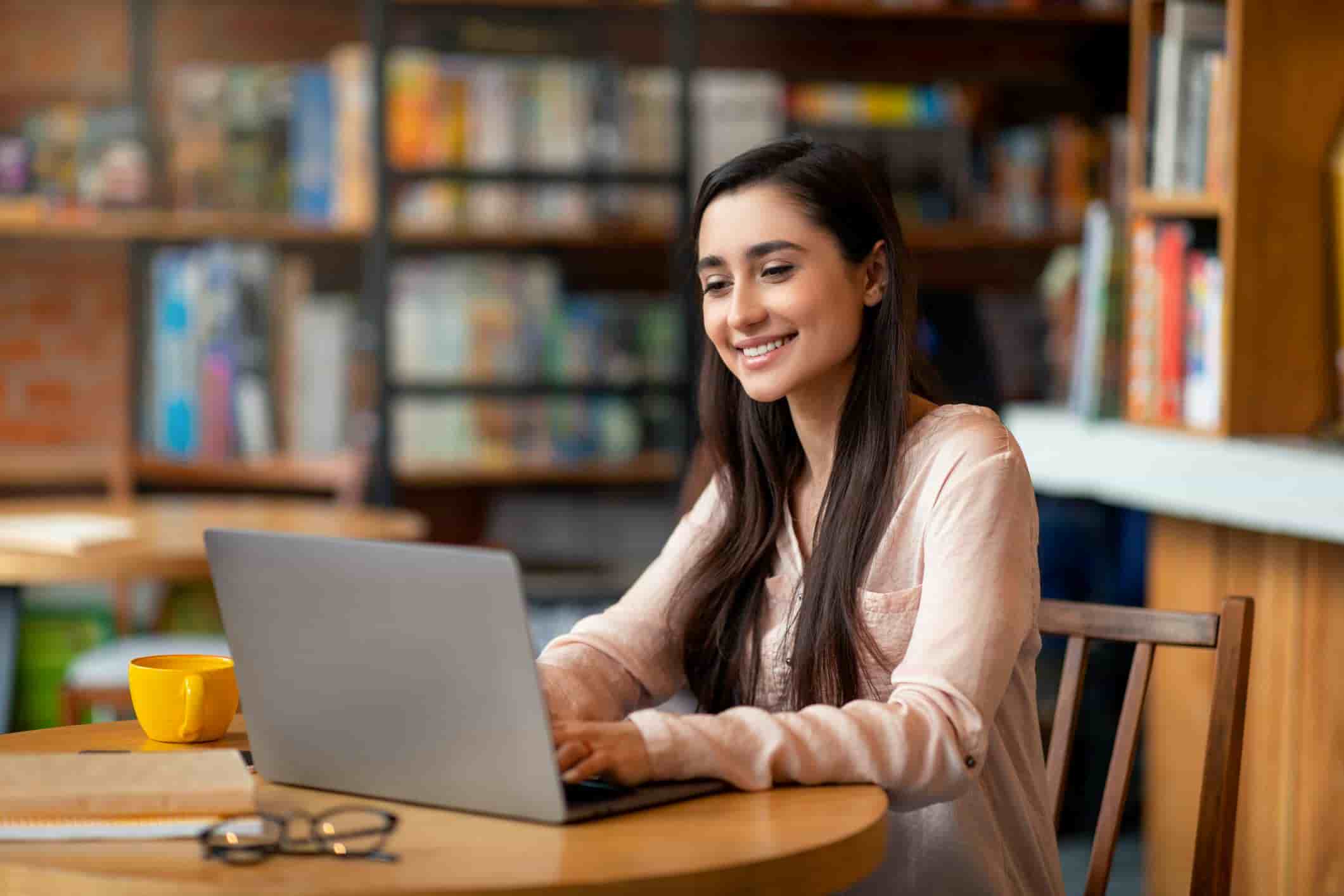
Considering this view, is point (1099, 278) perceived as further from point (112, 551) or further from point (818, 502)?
point (112, 551)

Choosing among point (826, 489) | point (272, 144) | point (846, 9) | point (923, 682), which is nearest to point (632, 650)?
point (826, 489)

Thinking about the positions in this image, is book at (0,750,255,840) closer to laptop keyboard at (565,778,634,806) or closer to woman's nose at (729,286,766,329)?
laptop keyboard at (565,778,634,806)

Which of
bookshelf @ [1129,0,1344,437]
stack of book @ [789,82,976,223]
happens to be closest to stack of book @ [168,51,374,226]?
stack of book @ [789,82,976,223]

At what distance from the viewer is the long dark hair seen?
153 cm

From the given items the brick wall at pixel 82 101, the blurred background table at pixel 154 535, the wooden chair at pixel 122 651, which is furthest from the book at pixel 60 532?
the brick wall at pixel 82 101

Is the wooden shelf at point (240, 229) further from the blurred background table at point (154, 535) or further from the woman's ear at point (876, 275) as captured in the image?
the woman's ear at point (876, 275)

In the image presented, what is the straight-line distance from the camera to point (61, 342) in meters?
4.21

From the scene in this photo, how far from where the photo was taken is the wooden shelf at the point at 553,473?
3928mm

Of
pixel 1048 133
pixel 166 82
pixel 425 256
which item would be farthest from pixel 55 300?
pixel 1048 133

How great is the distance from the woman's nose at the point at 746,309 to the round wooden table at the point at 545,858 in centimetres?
47

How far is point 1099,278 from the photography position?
2.88 metres

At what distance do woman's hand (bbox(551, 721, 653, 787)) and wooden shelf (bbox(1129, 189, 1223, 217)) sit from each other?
63.5 inches

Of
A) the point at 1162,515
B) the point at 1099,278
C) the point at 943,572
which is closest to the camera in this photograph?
the point at 943,572

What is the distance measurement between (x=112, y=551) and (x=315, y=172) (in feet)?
4.19
